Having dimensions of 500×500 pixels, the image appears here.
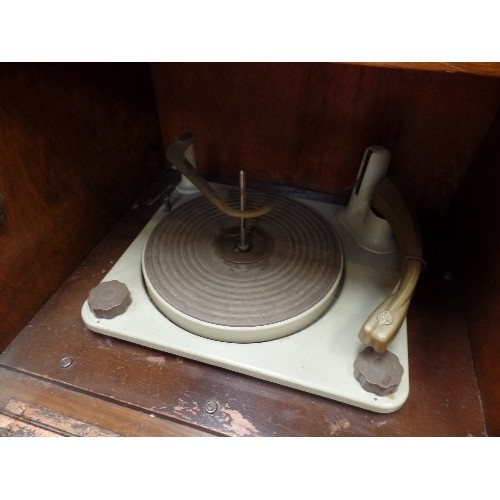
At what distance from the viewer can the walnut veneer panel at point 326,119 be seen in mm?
668

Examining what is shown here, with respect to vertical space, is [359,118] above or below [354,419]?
above

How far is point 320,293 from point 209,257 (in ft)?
0.64

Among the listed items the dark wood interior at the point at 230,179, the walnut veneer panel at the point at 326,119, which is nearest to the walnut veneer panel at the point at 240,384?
the dark wood interior at the point at 230,179

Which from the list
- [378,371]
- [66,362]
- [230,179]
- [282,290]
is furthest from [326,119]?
[66,362]

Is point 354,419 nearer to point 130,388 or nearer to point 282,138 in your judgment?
point 130,388

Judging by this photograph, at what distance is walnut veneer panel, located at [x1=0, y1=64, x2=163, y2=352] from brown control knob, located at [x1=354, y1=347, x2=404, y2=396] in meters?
0.51

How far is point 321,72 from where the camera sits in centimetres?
69

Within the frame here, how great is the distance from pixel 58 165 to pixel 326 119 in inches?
19.5

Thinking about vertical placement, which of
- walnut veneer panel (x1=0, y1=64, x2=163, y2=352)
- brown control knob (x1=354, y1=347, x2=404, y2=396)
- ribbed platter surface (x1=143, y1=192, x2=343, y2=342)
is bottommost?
brown control knob (x1=354, y1=347, x2=404, y2=396)

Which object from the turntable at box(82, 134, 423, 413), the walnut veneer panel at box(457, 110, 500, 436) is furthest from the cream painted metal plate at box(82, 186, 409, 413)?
the walnut veneer panel at box(457, 110, 500, 436)

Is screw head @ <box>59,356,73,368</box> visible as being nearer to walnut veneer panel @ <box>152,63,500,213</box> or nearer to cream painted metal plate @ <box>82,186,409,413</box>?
cream painted metal plate @ <box>82,186,409,413</box>

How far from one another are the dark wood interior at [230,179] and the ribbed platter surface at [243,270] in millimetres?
81

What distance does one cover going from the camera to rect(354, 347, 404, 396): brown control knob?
0.49m

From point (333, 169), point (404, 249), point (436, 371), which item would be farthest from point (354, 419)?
point (333, 169)
